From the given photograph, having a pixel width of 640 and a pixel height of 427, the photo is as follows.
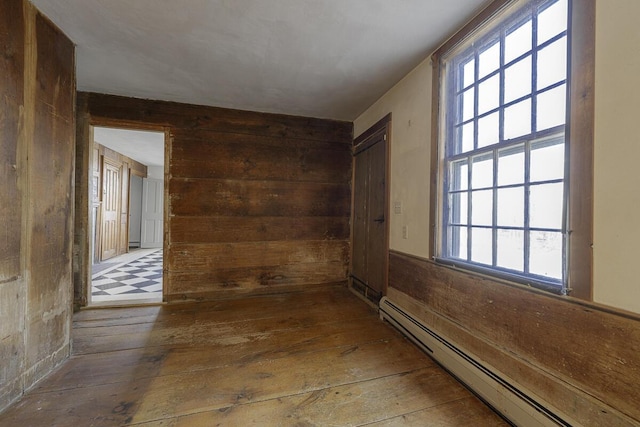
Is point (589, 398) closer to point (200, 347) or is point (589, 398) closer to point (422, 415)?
point (422, 415)

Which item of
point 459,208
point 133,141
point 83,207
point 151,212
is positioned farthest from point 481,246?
point 151,212

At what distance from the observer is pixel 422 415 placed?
53.1 inches

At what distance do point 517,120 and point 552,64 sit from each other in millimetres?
270

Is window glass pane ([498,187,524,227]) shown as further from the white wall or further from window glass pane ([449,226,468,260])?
the white wall

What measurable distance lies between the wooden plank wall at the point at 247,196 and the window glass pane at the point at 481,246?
6.36ft

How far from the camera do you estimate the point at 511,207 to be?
4.67ft

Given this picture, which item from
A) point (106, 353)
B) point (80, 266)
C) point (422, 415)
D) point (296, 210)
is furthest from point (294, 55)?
point (80, 266)

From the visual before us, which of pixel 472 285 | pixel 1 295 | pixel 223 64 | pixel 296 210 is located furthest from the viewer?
pixel 296 210

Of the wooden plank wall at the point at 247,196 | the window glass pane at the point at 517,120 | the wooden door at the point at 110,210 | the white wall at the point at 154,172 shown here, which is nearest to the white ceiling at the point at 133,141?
the wooden door at the point at 110,210

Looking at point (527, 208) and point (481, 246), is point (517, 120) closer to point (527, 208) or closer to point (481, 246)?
point (527, 208)

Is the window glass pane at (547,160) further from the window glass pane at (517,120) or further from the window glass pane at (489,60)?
the window glass pane at (489,60)

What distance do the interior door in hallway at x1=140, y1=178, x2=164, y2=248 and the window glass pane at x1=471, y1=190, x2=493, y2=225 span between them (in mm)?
7217

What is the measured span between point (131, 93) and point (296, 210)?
217 cm

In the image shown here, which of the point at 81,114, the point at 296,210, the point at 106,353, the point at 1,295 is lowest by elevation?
the point at 106,353
